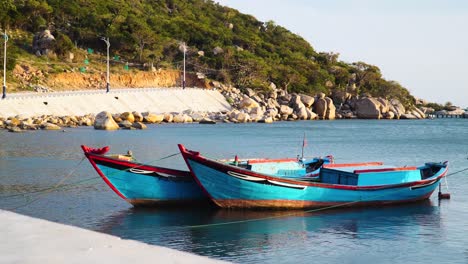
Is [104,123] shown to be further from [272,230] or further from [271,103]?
[271,103]

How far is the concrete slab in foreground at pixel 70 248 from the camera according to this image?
10.9 metres

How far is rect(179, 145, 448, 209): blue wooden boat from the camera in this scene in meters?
21.7

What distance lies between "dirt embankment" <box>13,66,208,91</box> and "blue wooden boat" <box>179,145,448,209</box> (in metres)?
61.8

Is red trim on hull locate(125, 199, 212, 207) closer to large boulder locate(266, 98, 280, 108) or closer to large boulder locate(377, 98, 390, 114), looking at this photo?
large boulder locate(266, 98, 280, 108)

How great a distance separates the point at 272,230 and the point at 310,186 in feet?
9.25

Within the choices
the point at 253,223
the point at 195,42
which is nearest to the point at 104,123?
the point at 253,223

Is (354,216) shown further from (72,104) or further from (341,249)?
(72,104)

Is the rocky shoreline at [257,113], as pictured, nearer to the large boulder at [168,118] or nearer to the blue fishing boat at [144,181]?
the large boulder at [168,118]

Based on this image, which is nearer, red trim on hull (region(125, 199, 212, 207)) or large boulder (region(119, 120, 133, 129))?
red trim on hull (region(125, 199, 212, 207))

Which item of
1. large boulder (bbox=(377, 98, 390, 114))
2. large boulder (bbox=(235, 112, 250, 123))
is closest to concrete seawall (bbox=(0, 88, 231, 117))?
large boulder (bbox=(235, 112, 250, 123))

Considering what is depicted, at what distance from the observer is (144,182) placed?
22609mm

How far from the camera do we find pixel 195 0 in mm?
161125

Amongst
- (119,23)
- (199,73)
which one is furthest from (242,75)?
(119,23)

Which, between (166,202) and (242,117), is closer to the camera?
(166,202)
